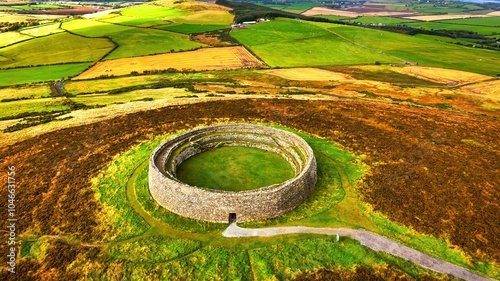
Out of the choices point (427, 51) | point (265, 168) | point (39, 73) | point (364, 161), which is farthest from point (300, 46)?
point (265, 168)

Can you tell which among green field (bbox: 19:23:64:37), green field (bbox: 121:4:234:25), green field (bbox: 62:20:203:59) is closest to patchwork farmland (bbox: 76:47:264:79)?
green field (bbox: 62:20:203:59)

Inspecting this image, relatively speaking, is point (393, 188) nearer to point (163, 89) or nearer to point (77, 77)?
point (163, 89)

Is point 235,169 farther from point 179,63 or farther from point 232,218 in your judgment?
point 179,63

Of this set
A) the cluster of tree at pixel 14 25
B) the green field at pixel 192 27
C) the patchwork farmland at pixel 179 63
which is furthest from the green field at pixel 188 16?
the patchwork farmland at pixel 179 63

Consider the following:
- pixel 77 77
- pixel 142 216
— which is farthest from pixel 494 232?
pixel 77 77

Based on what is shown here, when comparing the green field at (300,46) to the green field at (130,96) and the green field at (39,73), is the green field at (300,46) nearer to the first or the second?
the green field at (130,96)
